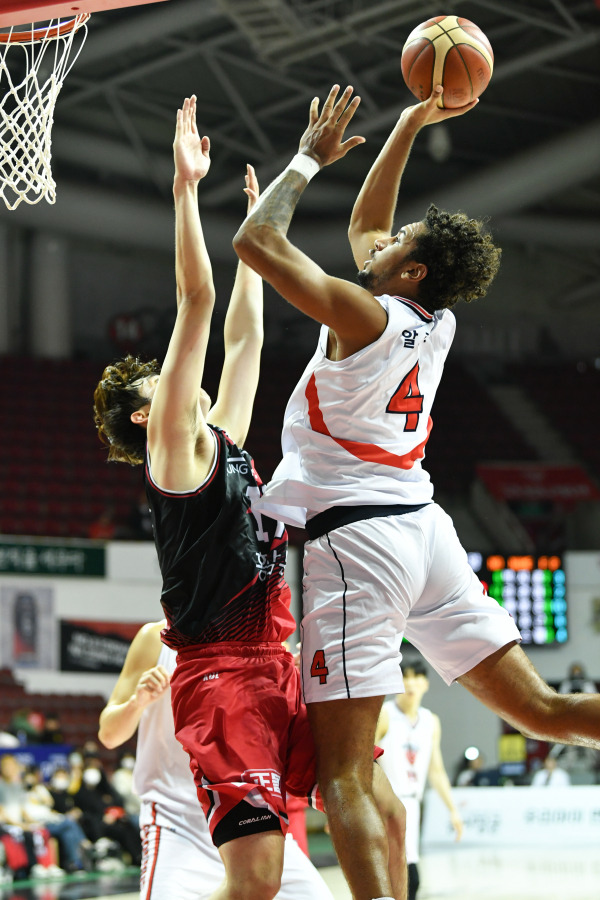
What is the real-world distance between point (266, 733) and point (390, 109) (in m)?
15.7

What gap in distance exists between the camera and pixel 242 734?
120 inches

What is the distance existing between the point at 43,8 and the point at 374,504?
2333 mm

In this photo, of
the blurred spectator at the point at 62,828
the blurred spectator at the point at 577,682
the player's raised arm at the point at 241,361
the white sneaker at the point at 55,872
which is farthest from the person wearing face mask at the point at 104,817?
the player's raised arm at the point at 241,361

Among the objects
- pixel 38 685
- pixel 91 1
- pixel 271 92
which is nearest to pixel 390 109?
pixel 271 92

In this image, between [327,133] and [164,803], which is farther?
[164,803]

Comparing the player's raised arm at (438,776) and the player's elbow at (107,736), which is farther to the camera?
the player's raised arm at (438,776)

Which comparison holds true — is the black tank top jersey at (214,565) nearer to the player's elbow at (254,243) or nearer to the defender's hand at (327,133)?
the player's elbow at (254,243)

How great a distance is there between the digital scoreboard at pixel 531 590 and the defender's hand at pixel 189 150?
1068 cm

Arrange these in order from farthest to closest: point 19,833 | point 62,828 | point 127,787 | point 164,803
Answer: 1. point 127,787
2. point 62,828
3. point 19,833
4. point 164,803

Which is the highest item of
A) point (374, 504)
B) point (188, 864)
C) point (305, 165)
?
point (305, 165)

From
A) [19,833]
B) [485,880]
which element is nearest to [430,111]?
[485,880]

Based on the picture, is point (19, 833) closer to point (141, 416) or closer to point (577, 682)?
point (141, 416)

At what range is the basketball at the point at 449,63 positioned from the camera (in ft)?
12.9

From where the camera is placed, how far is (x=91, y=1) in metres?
4.02
